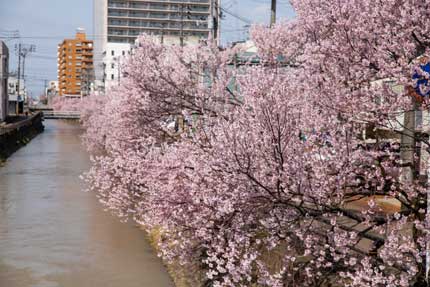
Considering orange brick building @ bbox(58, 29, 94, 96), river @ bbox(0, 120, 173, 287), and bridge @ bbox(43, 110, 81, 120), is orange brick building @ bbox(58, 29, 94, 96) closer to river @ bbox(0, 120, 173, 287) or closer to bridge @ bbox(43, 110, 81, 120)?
bridge @ bbox(43, 110, 81, 120)

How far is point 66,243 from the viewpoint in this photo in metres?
15.1

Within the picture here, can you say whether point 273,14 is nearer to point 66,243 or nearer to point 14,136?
point 66,243

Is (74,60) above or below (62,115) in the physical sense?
above

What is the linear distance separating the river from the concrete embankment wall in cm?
1301

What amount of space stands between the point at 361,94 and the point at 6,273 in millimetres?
8809

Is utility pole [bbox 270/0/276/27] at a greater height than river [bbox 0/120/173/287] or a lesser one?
greater

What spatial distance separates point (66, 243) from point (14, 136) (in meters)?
31.9

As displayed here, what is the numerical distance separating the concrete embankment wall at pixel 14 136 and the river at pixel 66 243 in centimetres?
1301

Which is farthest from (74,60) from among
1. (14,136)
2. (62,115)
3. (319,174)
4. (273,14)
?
(319,174)

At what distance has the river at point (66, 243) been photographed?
1213cm

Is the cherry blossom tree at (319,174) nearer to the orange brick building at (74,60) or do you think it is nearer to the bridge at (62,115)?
the bridge at (62,115)

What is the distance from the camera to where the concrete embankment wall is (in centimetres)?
3866

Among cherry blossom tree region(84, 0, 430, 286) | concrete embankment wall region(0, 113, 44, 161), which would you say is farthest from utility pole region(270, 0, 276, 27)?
concrete embankment wall region(0, 113, 44, 161)

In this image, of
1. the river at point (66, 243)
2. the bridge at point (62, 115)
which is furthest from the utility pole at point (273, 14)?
the bridge at point (62, 115)
